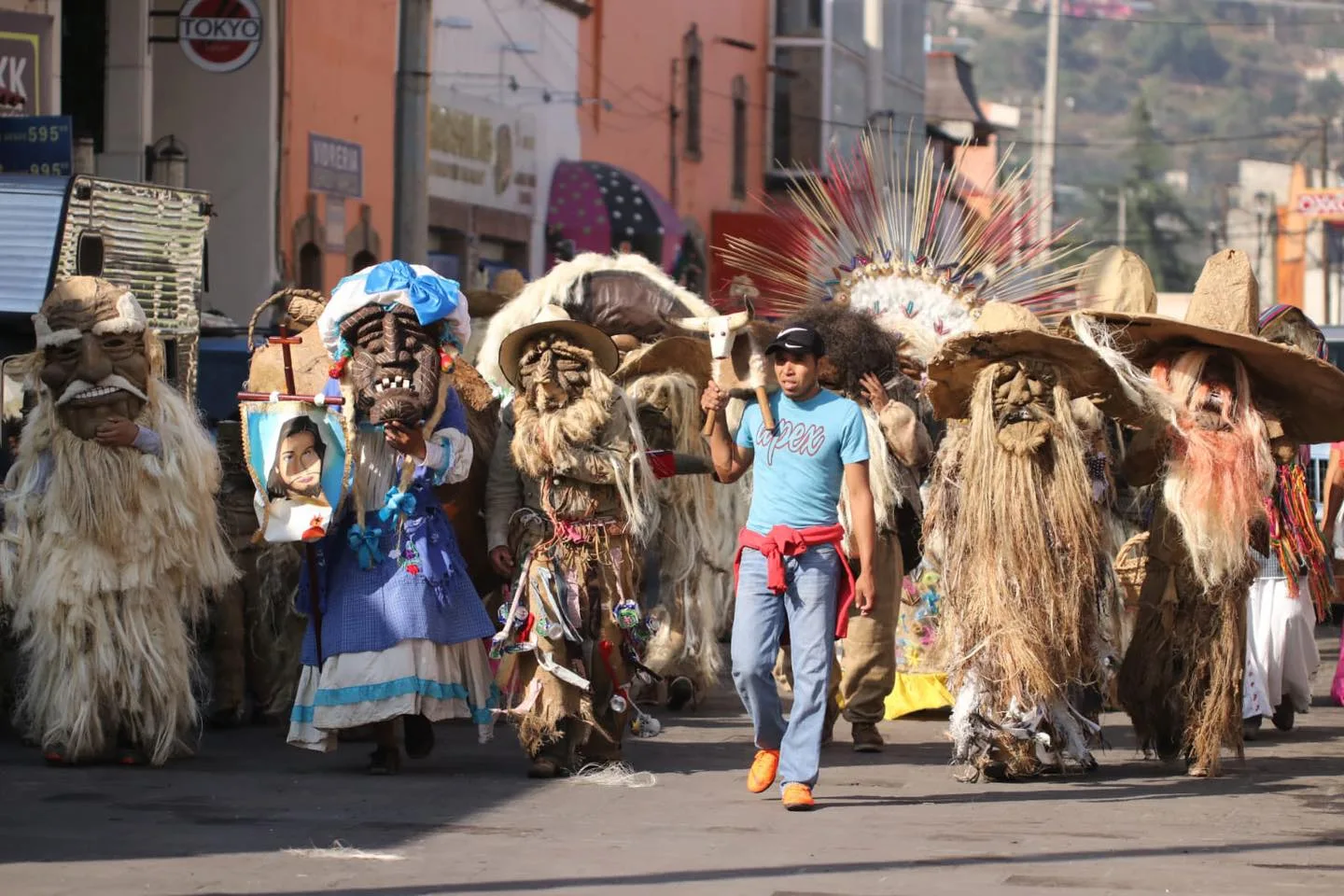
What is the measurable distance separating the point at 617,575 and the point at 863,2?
1574 inches

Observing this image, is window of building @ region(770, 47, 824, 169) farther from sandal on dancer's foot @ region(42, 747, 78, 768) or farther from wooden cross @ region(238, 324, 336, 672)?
sandal on dancer's foot @ region(42, 747, 78, 768)

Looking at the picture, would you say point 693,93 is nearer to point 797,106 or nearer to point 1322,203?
point 797,106

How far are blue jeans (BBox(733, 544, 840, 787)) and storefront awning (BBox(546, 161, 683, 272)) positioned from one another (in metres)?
21.7

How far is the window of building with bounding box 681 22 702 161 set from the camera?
1522 inches

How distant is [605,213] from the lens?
102 feet

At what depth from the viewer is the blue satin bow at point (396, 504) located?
31.4 feet

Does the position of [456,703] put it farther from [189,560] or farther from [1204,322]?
[1204,322]

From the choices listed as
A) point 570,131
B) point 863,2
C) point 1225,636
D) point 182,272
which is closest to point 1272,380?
point 1225,636

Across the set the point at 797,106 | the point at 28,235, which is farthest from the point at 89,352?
the point at 797,106

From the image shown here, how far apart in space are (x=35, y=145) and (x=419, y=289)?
21.4 ft

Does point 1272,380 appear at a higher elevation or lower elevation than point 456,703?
higher

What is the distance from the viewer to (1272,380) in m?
9.87

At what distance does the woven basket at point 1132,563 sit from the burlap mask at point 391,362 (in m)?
3.09

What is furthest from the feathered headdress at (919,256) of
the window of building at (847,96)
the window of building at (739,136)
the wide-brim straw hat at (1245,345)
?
the window of building at (847,96)
